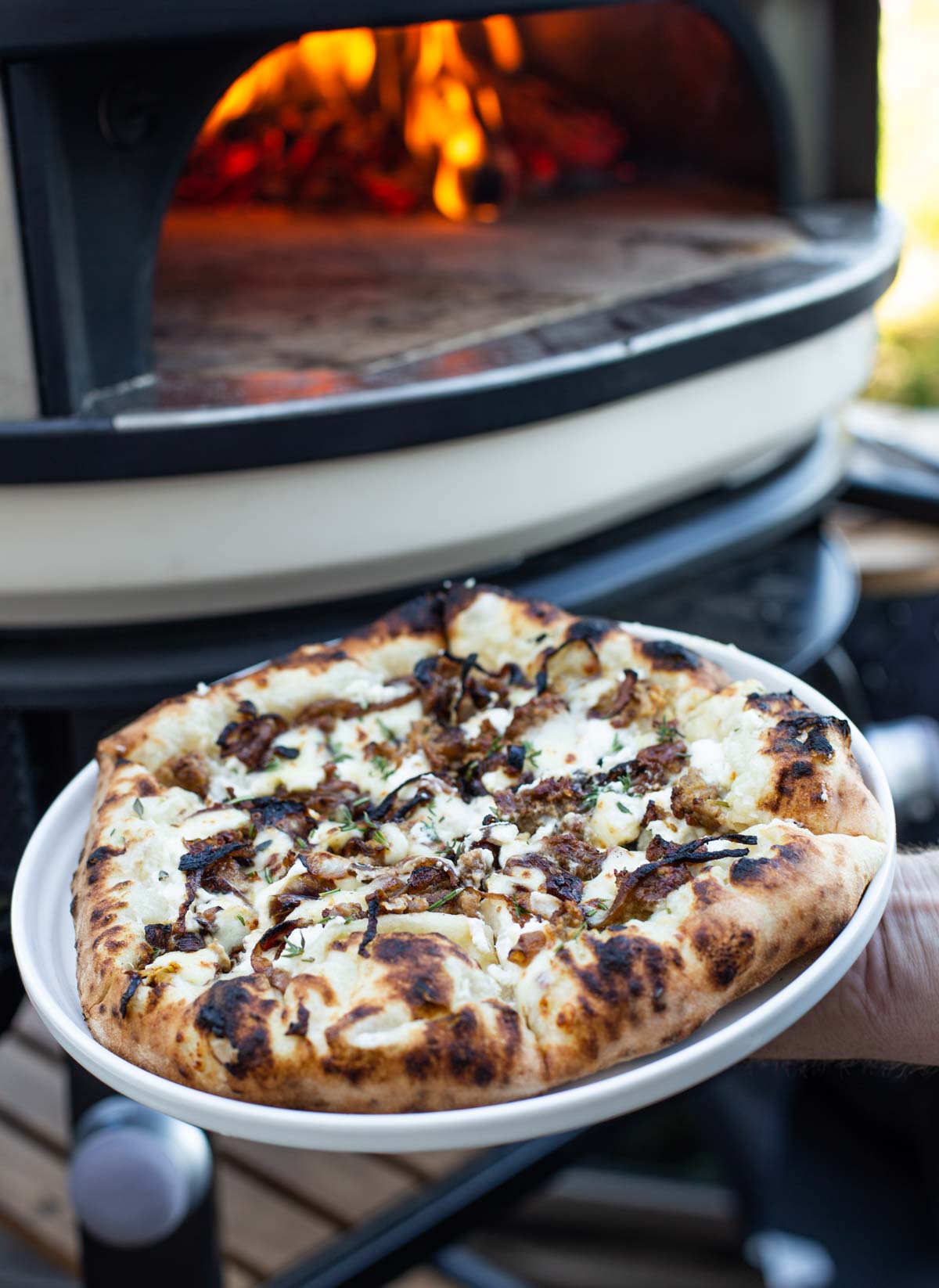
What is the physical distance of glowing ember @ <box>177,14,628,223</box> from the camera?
2.68 m

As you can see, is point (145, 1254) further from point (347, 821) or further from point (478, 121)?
point (478, 121)

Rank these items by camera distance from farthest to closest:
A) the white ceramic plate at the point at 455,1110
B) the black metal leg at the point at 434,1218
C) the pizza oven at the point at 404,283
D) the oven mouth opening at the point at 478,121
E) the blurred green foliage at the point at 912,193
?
the blurred green foliage at the point at 912,193 < the oven mouth opening at the point at 478,121 < the black metal leg at the point at 434,1218 < the pizza oven at the point at 404,283 < the white ceramic plate at the point at 455,1110

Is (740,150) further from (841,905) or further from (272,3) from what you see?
(841,905)

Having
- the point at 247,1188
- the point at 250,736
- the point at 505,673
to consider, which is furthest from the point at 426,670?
the point at 247,1188

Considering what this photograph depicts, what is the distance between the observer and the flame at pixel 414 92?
2.67 meters

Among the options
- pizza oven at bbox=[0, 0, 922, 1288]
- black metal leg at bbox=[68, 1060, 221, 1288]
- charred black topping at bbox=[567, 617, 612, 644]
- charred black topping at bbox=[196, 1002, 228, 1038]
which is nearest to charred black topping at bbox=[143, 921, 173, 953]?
charred black topping at bbox=[196, 1002, 228, 1038]

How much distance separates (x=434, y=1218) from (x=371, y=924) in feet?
3.84

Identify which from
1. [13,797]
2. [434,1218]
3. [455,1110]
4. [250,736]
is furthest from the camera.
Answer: [434,1218]

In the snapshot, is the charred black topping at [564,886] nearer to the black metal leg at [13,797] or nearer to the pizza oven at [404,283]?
the pizza oven at [404,283]

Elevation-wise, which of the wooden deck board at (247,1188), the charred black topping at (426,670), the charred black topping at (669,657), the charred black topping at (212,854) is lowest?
the wooden deck board at (247,1188)

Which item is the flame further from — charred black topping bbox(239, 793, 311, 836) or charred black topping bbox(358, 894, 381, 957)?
charred black topping bbox(358, 894, 381, 957)

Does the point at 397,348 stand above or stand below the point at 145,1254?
above

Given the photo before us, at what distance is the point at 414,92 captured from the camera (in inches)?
108

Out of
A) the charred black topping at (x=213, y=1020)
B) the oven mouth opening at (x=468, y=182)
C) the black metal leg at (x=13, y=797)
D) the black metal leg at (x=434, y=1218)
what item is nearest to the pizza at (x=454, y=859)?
the charred black topping at (x=213, y=1020)
